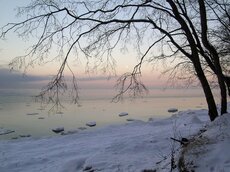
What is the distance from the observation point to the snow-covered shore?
681cm

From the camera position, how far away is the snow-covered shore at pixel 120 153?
6.81 m

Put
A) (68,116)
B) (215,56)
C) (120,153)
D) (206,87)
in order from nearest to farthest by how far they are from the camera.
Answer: (215,56) → (206,87) → (120,153) → (68,116)

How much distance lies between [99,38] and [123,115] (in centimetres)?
2926

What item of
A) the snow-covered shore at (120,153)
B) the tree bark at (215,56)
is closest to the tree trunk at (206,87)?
the tree bark at (215,56)

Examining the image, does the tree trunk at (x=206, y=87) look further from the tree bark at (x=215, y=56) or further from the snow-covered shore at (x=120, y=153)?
the snow-covered shore at (x=120, y=153)

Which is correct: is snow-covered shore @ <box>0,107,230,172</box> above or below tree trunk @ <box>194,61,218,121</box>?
below

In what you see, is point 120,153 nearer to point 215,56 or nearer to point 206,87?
point 206,87

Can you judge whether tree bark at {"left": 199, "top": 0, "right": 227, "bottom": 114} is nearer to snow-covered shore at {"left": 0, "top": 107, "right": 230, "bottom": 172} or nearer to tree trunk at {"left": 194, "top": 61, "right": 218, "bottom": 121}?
tree trunk at {"left": 194, "top": 61, "right": 218, "bottom": 121}

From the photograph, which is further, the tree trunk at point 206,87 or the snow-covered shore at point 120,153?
the tree trunk at point 206,87

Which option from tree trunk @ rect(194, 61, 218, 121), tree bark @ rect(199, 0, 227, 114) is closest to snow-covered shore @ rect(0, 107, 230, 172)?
tree trunk @ rect(194, 61, 218, 121)

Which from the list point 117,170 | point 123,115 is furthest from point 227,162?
point 123,115

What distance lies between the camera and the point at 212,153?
6691mm

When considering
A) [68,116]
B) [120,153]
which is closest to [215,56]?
[120,153]

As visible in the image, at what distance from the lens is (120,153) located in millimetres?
11891
